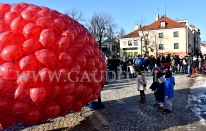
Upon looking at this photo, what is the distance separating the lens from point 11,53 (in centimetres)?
380

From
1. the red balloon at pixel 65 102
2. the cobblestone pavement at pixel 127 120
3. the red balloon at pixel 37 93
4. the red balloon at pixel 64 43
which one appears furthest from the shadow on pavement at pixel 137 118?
the red balloon at pixel 64 43

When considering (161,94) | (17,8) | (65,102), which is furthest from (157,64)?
(17,8)

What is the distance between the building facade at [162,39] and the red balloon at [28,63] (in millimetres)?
41790

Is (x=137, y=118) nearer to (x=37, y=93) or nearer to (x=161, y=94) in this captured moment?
(x=161, y=94)

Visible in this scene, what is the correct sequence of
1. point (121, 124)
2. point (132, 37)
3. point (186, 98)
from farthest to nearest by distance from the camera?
point (132, 37) < point (186, 98) < point (121, 124)

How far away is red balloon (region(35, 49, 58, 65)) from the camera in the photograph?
390cm

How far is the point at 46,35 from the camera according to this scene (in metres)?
4.00

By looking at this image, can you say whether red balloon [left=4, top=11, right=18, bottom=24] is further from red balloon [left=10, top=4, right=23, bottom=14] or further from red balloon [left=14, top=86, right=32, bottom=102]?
red balloon [left=14, top=86, right=32, bottom=102]

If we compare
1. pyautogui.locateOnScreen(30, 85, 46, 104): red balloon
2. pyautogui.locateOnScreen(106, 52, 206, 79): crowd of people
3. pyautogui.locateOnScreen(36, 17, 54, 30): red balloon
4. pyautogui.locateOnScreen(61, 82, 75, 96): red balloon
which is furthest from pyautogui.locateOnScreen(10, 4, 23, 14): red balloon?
pyautogui.locateOnScreen(106, 52, 206, 79): crowd of people

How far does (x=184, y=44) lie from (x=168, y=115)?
142 ft

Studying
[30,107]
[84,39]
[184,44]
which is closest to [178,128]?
[84,39]

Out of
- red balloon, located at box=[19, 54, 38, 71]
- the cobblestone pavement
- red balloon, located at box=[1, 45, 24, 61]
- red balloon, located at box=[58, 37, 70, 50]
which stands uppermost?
red balloon, located at box=[58, 37, 70, 50]

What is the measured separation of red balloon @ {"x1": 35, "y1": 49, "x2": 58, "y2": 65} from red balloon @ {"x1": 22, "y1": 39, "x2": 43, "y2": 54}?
0.11 m

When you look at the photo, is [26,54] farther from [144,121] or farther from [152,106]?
[152,106]
